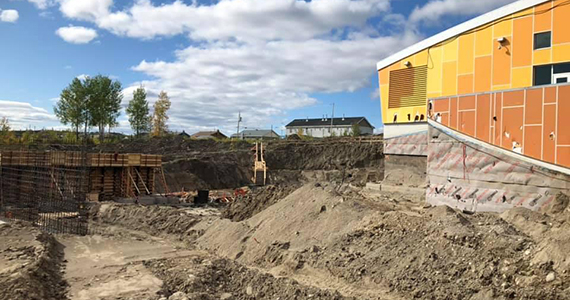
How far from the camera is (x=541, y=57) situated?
14.7 metres

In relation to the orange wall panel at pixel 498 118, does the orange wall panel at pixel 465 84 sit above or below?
above

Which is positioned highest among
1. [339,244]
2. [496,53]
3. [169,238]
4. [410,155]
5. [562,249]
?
[496,53]

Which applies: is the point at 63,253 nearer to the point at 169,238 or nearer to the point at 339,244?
the point at 169,238

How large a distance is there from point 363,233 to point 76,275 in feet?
24.3

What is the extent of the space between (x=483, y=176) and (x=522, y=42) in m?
5.22

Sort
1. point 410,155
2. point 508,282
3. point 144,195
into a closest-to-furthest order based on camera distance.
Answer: point 508,282 → point 410,155 → point 144,195

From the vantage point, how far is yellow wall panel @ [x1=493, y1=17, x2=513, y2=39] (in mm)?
15609

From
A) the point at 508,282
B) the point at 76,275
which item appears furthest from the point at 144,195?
the point at 508,282

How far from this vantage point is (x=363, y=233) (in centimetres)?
1084

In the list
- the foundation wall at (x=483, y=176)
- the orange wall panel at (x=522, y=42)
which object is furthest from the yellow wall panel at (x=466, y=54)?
the foundation wall at (x=483, y=176)

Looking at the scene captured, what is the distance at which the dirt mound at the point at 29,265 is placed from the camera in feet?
29.0

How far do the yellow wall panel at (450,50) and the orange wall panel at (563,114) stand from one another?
6.47 meters

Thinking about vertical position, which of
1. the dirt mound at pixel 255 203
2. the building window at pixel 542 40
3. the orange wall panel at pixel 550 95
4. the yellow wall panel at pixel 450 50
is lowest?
the dirt mound at pixel 255 203

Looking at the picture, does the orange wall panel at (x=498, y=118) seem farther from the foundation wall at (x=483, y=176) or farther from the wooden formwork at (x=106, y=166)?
the wooden formwork at (x=106, y=166)
